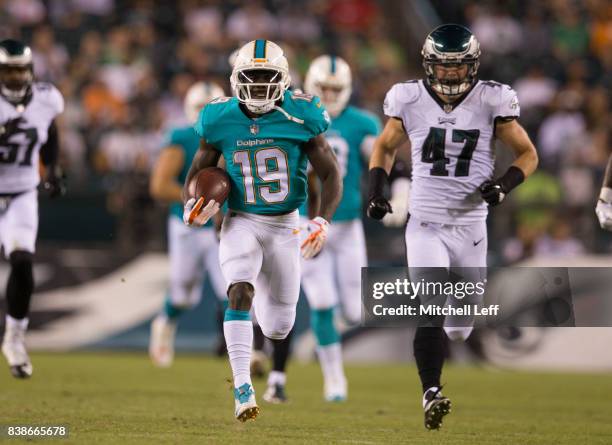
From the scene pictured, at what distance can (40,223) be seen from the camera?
13.3 metres

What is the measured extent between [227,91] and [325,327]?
6.27m

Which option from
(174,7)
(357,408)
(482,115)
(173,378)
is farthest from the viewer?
(174,7)

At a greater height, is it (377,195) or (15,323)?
(377,195)

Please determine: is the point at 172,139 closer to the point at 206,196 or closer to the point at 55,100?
the point at 55,100

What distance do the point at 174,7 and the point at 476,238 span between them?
10778 millimetres

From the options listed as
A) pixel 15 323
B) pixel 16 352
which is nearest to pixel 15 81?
pixel 15 323

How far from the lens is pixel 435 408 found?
21.6 feet

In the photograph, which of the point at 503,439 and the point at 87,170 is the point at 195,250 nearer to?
the point at 87,170

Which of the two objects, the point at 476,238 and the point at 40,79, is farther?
the point at 40,79

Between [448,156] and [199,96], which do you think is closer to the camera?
[448,156]

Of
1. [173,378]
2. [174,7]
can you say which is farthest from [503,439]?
[174,7]

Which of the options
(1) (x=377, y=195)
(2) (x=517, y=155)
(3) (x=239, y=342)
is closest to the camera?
(3) (x=239, y=342)

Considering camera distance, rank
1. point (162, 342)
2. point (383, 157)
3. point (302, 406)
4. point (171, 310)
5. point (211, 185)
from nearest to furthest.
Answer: point (211, 185) < point (383, 157) < point (302, 406) < point (171, 310) < point (162, 342)

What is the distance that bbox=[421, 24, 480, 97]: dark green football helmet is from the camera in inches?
277
